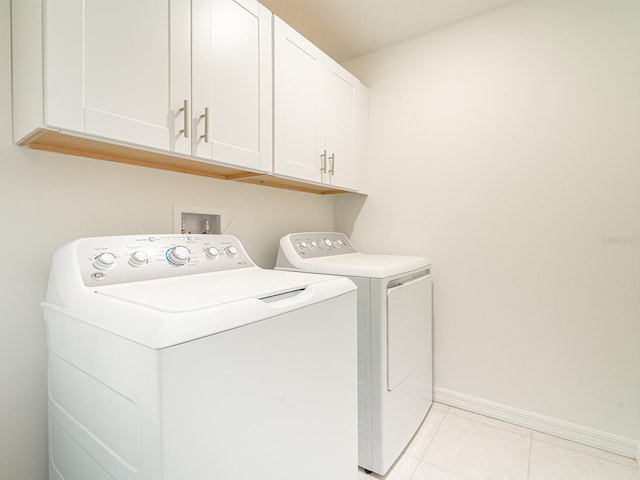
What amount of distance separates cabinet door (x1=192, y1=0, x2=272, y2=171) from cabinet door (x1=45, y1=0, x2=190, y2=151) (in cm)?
7

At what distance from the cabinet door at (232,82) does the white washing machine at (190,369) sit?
46 centimetres

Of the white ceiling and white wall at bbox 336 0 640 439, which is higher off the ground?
the white ceiling

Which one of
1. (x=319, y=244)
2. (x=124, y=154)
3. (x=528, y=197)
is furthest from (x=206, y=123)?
(x=528, y=197)

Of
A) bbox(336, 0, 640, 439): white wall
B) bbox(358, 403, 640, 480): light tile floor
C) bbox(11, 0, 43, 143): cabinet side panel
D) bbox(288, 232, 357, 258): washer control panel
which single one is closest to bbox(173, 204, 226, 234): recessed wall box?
bbox(288, 232, 357, 258): washer control panel

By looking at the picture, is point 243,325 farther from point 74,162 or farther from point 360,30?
point 360,30

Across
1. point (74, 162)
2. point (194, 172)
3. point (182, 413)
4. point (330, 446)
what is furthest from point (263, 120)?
point (330, 446)

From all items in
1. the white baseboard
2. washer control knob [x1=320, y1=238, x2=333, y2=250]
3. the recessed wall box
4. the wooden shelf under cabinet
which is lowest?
the white baseboard

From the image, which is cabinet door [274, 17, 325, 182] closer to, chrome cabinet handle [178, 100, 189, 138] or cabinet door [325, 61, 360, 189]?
cabinet door [325, 61, 360, 189]

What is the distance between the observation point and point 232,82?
1.34 metres

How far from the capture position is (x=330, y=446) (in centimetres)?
108

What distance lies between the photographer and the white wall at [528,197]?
5.27ft

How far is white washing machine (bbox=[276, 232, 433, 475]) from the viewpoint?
1.47 metres

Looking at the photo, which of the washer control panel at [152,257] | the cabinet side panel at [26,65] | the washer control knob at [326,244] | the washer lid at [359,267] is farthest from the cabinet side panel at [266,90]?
the cabinet side panel at [26,65]

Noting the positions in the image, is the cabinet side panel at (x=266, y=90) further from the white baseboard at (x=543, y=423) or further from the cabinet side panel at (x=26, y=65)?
the white baseboard at (x=543, y=423)
